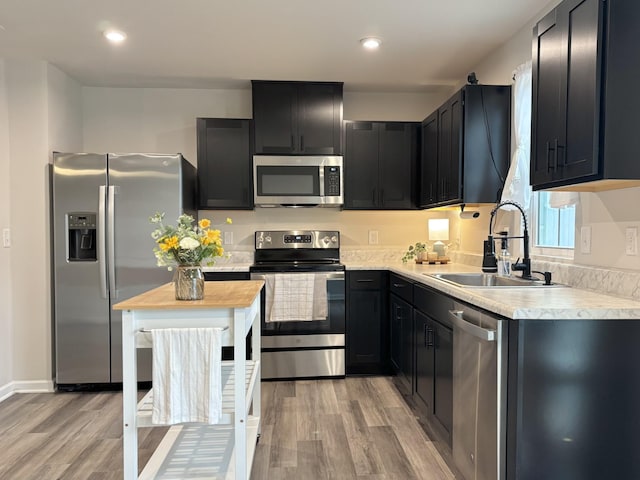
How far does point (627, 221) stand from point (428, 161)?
1.76 meters

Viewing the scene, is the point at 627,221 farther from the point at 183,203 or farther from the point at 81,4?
the point at 81,4

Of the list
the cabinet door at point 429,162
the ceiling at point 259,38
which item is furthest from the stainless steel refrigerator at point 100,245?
the cabinet door at point 429,162

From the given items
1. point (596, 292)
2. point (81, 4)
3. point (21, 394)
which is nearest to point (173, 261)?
point (81, 4)

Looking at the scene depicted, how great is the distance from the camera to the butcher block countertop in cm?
166

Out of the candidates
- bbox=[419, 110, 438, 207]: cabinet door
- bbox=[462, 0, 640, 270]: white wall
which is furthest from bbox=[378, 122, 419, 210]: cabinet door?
bbox=[462, 0, 640, 270]: white wall

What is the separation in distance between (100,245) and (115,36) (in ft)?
4.74

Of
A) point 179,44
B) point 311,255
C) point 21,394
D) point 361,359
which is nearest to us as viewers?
point 179,44

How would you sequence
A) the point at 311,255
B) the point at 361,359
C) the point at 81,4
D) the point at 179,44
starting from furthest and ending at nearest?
1. the point at 311,255
2. the point at 361,359
3. the point at 179,44
4. the point at 81,4

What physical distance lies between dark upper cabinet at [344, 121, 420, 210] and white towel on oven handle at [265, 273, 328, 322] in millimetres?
790

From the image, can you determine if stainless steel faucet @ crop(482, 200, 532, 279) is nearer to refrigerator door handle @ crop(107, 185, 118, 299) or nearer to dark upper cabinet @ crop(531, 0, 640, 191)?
dark upper cabinet @ crop(531, 0, 640, 191)

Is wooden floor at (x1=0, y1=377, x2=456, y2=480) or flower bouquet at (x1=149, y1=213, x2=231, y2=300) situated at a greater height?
flower bouquet at (x1=149, y1=213, x2=231, y2=300)

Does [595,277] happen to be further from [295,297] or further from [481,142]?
[295,297]

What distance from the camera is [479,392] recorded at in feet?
5.62

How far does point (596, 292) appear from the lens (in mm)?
1886
